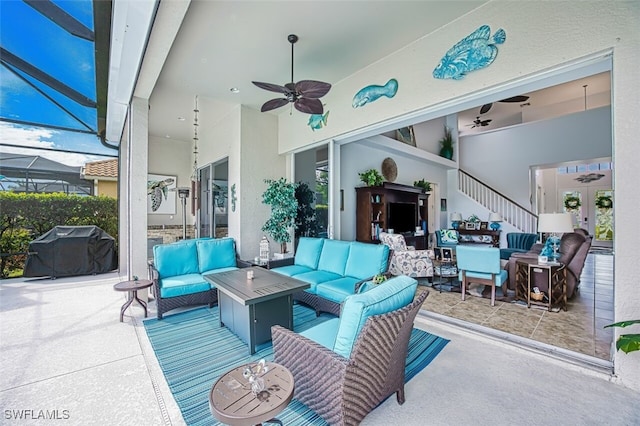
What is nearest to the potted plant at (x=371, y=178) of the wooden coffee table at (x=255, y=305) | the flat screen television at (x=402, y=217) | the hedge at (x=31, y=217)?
the flat screen television at (x=402, y=217)

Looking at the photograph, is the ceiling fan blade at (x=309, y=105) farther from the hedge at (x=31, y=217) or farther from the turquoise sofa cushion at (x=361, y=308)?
the hedge at (x=31, y=217)

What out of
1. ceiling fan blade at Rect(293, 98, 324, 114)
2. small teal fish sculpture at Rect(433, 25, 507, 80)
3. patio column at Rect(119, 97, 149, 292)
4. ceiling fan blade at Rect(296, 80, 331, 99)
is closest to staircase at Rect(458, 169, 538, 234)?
small teal fish sculpture at Rect(433, 25, 507, 80)

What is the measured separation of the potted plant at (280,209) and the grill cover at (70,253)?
390 centimetres

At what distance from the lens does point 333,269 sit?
4113 mm

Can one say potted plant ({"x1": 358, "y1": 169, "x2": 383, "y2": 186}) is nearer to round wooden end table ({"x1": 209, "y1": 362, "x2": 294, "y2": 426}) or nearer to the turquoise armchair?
the turquoise armchair

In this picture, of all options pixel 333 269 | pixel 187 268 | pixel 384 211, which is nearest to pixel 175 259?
pixel 187 268

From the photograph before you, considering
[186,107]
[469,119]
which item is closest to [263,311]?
[186,107]

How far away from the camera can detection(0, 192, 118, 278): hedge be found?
572cm

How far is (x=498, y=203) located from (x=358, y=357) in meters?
9.30

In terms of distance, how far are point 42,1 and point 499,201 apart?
35.2 ft

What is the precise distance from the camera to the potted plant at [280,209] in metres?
5.41

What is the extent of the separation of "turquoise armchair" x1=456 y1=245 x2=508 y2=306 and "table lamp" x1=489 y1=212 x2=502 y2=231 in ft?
16.2

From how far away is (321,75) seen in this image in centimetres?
435

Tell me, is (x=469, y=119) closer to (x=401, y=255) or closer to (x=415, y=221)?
(x=415, y=221)
